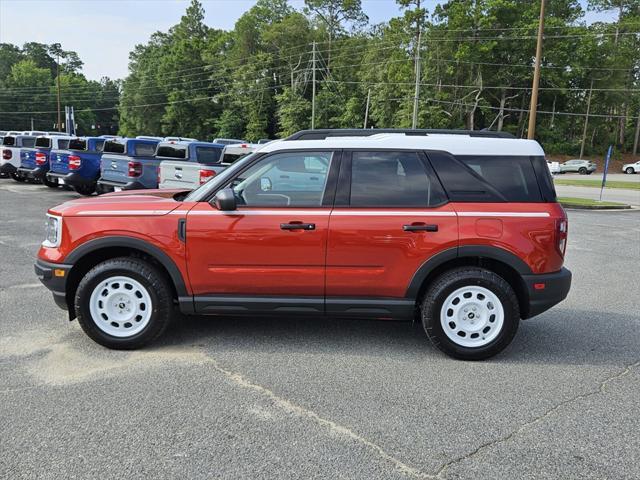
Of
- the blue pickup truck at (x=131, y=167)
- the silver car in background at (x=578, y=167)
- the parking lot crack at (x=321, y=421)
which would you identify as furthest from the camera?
the silver car in background at (x=578, y=167)

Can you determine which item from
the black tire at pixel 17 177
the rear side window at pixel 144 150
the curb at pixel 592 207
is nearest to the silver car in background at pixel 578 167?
the curb at pixel 592 207

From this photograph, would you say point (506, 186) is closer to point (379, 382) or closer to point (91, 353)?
point (379, 382)

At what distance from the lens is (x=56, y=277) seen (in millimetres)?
4289

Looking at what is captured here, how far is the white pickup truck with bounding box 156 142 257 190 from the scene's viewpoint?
12516 mm

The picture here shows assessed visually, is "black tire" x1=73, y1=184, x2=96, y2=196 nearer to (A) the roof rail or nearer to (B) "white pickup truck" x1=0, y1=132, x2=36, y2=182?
(B) "white pickup truck" x1=0, y1=132, x2=36, y2=182

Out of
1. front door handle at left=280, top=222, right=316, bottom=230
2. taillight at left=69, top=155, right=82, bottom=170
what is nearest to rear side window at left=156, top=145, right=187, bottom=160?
taillight at left=69, top=155, right=82, bottom=170

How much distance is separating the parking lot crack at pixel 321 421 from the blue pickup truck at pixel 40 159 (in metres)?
16.3

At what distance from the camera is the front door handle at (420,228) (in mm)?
4137

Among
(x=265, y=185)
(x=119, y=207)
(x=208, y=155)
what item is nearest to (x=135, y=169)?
(x=208, y=155)

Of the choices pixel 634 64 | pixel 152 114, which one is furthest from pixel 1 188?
pixel 634 64

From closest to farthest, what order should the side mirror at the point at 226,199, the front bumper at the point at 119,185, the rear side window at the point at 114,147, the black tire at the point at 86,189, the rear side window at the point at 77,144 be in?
the side mirror at the point at 226,199 → the front bumper at the point at 119,185 → the rear side window at the point at 114,147 → the black tire at the point at 86,189 → the rear side window at the point at 77,144

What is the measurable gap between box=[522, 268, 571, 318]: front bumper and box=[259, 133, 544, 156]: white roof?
39.3 inches

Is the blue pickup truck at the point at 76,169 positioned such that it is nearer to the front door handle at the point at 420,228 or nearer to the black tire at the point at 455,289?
the front door handle at the point at 420,228

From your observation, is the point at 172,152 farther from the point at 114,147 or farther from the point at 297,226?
the point at 297,226
